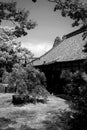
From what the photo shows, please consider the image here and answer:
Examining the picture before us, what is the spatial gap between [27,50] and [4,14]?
2097 cm

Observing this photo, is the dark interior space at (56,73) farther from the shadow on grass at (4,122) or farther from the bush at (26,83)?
the shadow on grass at (4,122)

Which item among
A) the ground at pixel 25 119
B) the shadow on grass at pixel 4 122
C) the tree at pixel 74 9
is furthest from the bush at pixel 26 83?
the tree at pixel 74 9

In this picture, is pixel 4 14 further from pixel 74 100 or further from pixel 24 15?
pixel 74 100

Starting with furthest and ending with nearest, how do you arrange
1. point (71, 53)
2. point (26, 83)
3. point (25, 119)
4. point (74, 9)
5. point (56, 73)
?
1. point (56, 73)
2. point (71, 53)
3. point (26, 83)
4. point (25, 119)
5. point (74, 9)

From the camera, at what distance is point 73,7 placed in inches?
197

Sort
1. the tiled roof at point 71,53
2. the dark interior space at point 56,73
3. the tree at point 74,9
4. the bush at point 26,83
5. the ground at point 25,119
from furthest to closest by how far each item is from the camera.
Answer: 1. the dark interior space at point 56,73
2. the tiled roof at point 71,53
3. the bush at point 26,83
4. the ground at point 25,119
5. the tree at point 74,9

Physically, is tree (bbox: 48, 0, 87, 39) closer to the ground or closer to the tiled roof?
the ground

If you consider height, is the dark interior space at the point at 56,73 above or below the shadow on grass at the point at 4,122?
above

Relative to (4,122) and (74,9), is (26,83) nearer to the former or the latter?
(4,122)

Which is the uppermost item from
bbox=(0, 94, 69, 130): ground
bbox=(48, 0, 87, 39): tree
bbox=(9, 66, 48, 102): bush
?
bbox=(48, 0, 87, 39): tree

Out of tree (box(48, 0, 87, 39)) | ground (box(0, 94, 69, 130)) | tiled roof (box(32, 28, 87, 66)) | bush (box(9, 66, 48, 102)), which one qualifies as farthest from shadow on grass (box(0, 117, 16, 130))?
tiled roof (box(32, 28, 87, 66))

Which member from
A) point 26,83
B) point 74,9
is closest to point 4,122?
point 26,83

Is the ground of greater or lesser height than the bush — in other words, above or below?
below

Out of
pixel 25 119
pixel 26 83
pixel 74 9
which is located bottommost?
pixel 25 119
